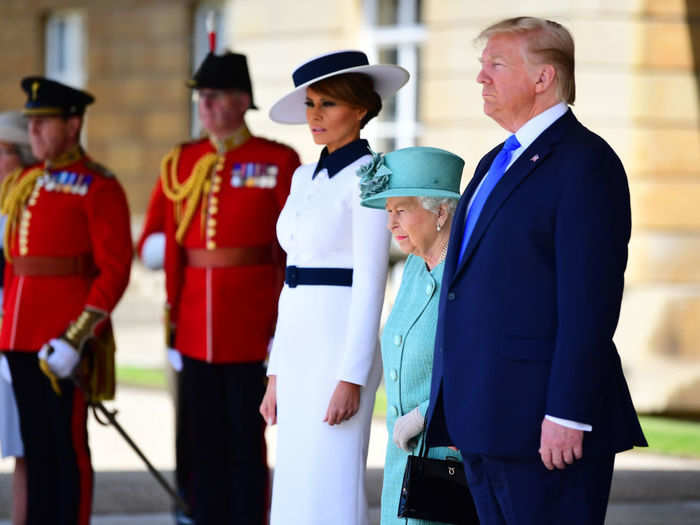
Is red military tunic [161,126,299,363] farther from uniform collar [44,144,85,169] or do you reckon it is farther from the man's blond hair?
the man's blond hair

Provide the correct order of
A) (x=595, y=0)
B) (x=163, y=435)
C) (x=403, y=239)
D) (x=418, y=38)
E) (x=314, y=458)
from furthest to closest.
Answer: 1. (x=418, y=38)
2. (x=595, y=0)
3. (x=163, y=435)
4. (x=314, y=458)
5. (x=403, y=239)

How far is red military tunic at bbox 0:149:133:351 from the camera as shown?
14.6 ft

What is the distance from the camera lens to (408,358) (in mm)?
3117

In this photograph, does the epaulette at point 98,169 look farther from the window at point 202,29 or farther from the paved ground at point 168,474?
the window at point 202,29

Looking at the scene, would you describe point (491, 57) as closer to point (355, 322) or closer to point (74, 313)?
point (355, 322)

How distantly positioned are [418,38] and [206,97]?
5.65 m

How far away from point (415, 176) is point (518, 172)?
475mm

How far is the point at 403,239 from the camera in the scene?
314 cm

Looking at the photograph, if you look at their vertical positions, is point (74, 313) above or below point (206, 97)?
below

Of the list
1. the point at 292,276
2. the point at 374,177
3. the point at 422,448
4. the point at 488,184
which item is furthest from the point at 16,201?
the point at 488,184

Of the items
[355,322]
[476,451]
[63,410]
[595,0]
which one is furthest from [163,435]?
[476,451]

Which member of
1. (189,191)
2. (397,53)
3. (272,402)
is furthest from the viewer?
(397,53)

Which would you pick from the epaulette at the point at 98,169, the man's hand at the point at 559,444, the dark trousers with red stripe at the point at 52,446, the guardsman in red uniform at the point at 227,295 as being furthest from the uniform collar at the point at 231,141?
the man's hand at the point at 559,444

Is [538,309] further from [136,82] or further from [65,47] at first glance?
[65,47]
